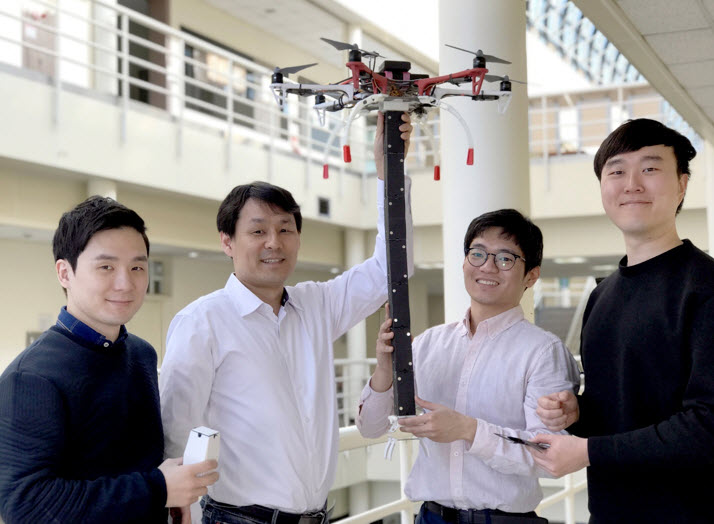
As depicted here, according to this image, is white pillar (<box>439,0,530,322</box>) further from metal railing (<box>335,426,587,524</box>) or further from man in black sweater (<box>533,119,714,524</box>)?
man in black sweater (<box>533,119,714,524</box>)

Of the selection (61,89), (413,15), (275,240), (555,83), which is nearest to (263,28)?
(413,15)

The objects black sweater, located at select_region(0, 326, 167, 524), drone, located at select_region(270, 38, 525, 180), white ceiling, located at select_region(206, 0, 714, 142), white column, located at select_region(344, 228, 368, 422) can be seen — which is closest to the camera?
black sweater, located at select_region(0, 326, 167, 524)

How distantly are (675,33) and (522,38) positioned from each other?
0.98 metres

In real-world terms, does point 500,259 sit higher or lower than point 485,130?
lower

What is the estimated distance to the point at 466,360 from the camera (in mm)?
1587

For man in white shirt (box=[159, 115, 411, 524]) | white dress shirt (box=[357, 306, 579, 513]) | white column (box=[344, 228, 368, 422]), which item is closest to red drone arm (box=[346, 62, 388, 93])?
man in white shirt (box=[159, 115, 411, 524])

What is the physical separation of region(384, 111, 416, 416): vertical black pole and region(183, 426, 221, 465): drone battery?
0.34 metres

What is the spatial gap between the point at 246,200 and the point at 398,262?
14.6 inches

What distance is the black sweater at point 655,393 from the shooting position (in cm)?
124

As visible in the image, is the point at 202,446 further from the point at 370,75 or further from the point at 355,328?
the point at 355,328

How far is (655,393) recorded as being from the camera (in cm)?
131

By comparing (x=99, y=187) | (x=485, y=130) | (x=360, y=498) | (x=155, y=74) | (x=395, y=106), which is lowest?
(x=360, y=498)

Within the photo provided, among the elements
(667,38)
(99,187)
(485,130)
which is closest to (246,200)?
(485,130)

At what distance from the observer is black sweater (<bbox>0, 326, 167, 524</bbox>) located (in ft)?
3.51
